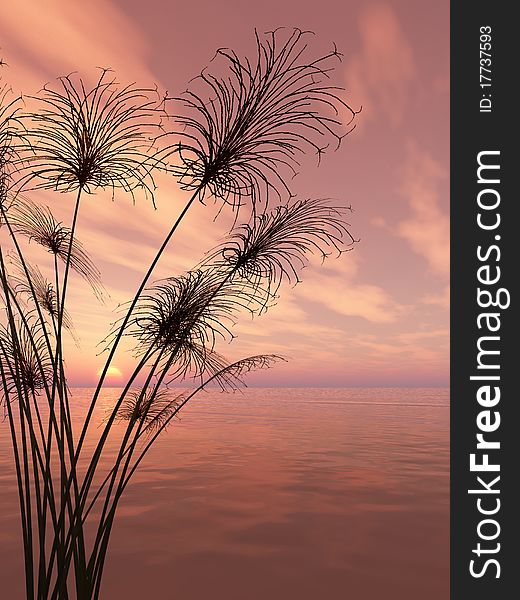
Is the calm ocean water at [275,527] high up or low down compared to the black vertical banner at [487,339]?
down

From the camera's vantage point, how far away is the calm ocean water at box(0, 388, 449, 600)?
186 inches

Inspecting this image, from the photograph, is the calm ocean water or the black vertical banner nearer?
the black vertical banner

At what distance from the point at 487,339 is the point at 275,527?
11.4ft

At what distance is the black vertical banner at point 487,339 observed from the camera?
11.4 feet

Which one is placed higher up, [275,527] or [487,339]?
[487,339]

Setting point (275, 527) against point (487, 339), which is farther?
point (275, 527)

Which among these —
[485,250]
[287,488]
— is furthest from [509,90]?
[287,488]

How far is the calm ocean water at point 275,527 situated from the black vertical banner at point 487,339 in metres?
1.21

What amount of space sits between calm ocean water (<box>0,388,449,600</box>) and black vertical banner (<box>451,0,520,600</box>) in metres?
1.21

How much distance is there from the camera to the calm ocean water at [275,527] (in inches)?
186

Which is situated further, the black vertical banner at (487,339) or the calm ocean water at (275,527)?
the calm ocean water at (275,527)

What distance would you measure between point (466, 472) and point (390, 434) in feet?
38.0

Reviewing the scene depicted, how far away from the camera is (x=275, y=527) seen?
6.20 meters

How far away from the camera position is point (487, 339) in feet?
11.4
